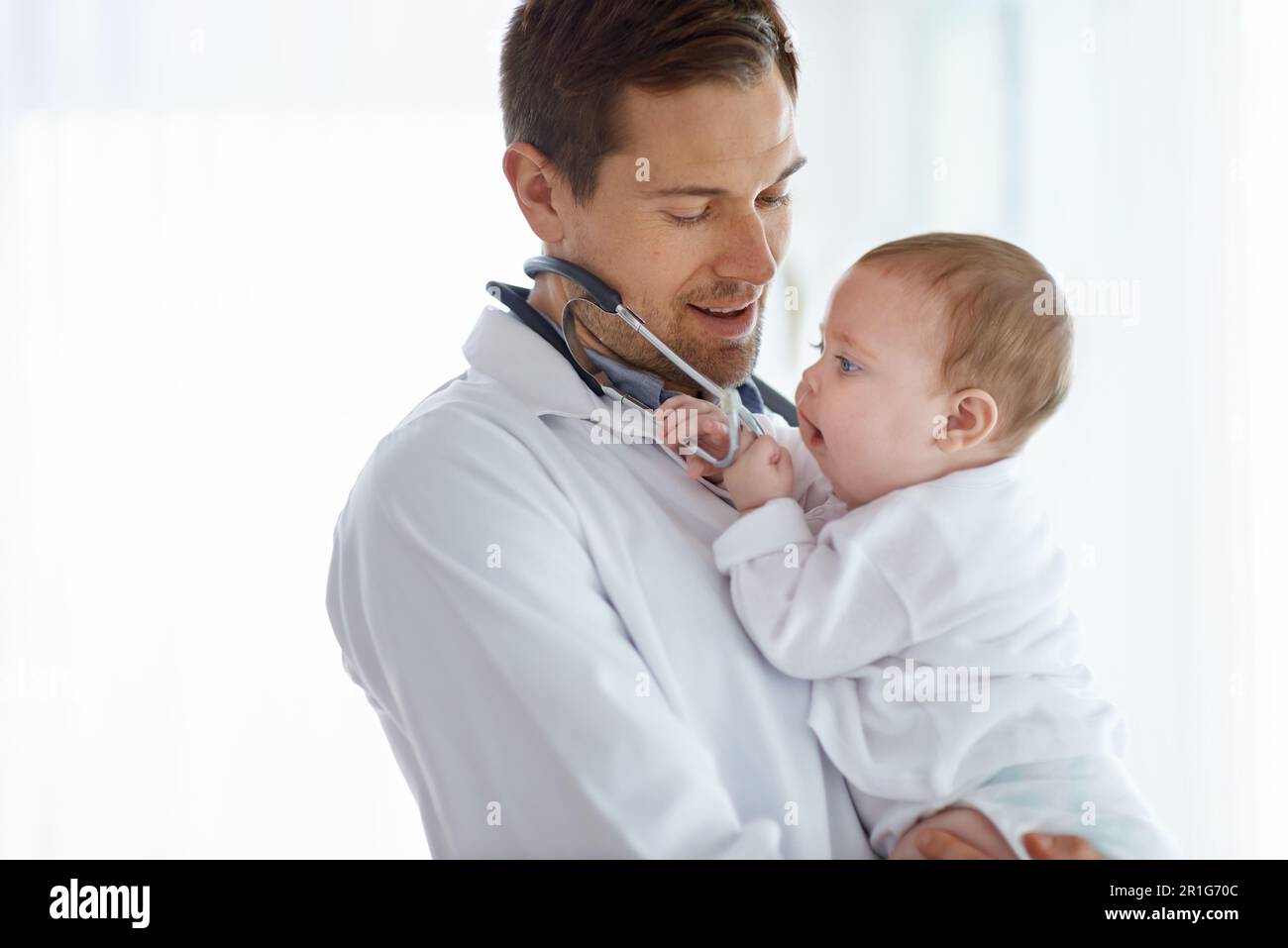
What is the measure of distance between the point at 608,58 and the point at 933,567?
26.2 inches

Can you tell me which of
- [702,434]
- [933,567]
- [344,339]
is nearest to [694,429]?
[702,434]

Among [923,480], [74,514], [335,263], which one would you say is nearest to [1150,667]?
[923,480]

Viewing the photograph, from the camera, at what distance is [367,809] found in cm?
267

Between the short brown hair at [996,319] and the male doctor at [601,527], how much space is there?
20 centimetres

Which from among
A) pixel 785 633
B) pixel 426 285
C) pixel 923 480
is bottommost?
pixel 785 633

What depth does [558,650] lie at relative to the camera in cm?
100

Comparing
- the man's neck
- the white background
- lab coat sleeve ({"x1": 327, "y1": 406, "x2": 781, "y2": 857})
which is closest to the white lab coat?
lab coat sleeve ({"x1": 327, "y1": 406, "x2": 781, "y2": 857})

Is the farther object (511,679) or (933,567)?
(933,567)

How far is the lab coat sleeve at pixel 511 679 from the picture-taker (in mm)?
974

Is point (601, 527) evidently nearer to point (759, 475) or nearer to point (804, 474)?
point (759, 475)

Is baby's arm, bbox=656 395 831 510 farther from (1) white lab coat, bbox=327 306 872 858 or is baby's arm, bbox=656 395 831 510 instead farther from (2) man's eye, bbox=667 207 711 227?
(2) man's eye, bbox=667 207 711 227

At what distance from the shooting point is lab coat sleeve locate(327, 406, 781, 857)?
0.97 m
